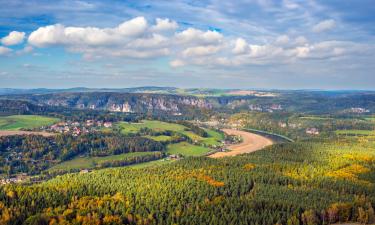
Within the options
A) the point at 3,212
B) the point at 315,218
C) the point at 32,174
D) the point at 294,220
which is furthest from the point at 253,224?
the point at 32,174

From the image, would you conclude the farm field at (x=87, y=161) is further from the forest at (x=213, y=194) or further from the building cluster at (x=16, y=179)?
the building cluster at (x=16, y=179)

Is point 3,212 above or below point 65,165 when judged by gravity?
above

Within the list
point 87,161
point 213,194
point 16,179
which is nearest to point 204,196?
point 213,194

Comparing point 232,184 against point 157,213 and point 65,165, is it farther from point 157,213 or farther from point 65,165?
point 65,165

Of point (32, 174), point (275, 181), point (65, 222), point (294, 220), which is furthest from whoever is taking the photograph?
point (32, 174)

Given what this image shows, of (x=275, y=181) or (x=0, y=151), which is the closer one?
(x=275, y=181)

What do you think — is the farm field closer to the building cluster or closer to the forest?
the forest

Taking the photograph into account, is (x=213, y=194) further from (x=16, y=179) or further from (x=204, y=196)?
(x=16, y=179)

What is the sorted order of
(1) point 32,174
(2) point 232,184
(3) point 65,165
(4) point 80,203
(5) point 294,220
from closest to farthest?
(5) point 294,220, (4) point 80,203, (2) point 232,184, (1) point 32,174, (3) point 65,165
